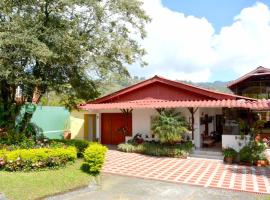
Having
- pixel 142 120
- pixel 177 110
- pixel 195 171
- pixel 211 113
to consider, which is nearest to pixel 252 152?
pixel 195 171

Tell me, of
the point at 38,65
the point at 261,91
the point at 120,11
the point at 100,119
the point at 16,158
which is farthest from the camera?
the point at 261,91

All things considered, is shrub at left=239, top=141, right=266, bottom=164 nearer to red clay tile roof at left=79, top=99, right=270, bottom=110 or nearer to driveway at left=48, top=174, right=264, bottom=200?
red clay tile roof at left=79, top=99, right=270, bottom=110

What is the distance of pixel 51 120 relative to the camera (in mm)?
23766

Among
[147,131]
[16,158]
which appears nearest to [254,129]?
[147,131]

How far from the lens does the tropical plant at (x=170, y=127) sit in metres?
17.7

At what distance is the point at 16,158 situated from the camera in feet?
40.1

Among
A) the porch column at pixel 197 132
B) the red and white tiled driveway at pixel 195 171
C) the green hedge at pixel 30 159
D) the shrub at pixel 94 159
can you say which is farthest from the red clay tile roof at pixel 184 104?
the green hedge at pixel 30 159

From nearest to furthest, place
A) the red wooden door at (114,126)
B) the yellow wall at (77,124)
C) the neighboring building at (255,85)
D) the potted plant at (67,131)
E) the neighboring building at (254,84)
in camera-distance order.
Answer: the red wooden door at (114,126), the potted plant at (67,131), the yellow wall at (77,124), the neighboring building at (255,85), the neighboring building at (254,84)

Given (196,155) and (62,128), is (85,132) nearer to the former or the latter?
(62,128)

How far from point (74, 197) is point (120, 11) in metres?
10.0

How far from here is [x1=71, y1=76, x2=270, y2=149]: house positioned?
60.5ft

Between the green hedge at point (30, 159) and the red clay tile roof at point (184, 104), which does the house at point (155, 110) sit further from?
the green hedge at point (30, 159)

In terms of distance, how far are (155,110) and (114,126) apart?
4357 millimetres

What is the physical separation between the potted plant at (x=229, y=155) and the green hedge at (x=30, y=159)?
8.90m
